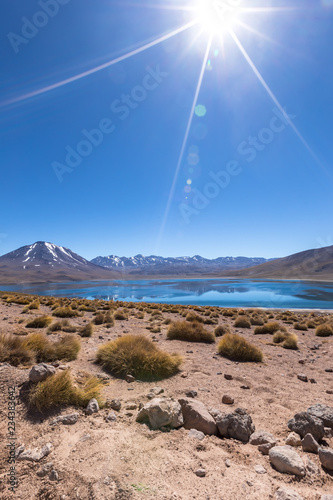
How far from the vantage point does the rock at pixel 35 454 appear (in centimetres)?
262

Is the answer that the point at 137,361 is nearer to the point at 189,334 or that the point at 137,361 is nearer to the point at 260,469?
the point at 260,469

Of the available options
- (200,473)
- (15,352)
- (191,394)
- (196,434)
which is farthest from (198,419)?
(15,352)

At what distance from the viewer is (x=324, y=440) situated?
3213mm

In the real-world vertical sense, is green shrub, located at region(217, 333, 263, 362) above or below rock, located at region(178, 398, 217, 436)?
below

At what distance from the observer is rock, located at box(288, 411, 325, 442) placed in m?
3.21

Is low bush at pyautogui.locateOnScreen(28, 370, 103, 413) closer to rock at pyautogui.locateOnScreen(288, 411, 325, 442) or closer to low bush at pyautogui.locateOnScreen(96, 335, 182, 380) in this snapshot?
low bush at pyautogui.locateOnScreen(96, 335, 182, 380)

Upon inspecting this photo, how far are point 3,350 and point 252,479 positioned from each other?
17.0ft

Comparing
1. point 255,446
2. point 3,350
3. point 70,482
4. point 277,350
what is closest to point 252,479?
point 255,446

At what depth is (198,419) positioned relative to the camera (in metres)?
3.50

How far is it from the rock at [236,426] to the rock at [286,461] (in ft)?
1.85

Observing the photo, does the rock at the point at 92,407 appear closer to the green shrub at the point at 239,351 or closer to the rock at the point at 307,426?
the rock at the point at 307,426

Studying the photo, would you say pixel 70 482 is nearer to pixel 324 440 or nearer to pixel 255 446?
pixel 255 446

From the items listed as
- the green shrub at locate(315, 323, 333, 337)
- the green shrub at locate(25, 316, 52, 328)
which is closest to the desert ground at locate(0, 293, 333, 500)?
the green shrub at locate(25, 316, 52, 328)

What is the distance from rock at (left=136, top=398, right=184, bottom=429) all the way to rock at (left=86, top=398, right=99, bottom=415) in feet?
2.42
